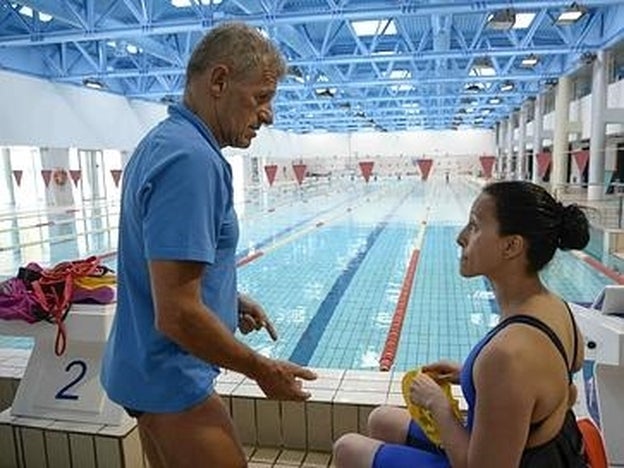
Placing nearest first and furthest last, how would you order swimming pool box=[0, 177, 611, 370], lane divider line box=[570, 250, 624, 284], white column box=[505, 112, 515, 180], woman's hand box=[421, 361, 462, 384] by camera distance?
woman's hand box=[421, 361, 462, 384]
swimming pool box=[0, 177, 611, 370]
lane divider line box=[570, 250, 624, 284]
white column box=[505, 112, 515, 180]

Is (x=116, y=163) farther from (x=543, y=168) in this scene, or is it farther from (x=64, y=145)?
(x=543, y=168)

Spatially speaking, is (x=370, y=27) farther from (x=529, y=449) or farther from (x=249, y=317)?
(x=529, y=449)

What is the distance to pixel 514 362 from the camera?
46.0 inches

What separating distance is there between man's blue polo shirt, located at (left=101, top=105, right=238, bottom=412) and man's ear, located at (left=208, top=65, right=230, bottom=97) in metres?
0.07

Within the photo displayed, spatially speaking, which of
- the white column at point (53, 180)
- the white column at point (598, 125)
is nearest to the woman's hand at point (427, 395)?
the white column at point (598, 125)

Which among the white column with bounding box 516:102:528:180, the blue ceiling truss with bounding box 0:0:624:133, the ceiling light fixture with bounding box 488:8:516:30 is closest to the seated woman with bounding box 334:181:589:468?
the blue ceiling truss with bounding box 0:0:624:133

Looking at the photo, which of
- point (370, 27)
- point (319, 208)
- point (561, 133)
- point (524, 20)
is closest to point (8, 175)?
point (319, 208)

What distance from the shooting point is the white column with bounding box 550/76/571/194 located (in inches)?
629

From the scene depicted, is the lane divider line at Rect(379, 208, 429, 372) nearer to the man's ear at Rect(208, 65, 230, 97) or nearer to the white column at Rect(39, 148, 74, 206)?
the man's ear at Rect(208, 65, 230, 97)

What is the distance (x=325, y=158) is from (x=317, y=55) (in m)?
26.8

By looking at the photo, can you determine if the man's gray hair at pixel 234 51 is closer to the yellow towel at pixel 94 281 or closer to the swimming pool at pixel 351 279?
the swimming pool at pixel 351 279

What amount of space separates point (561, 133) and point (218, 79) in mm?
16657

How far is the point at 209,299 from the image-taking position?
1278mm

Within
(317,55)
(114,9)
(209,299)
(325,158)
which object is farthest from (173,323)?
(325,158)
